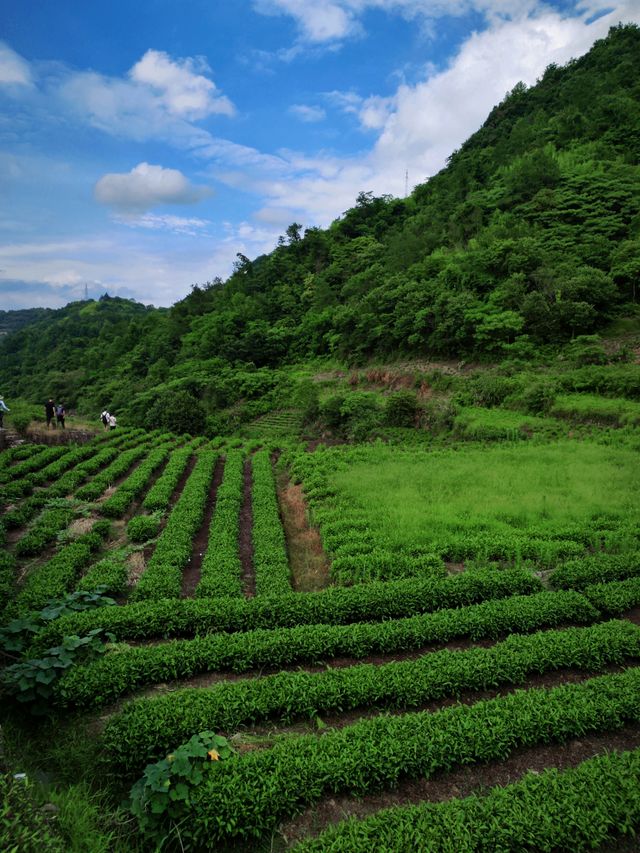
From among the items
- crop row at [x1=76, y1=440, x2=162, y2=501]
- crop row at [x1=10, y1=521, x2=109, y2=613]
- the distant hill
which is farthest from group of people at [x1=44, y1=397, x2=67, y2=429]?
the distant hill

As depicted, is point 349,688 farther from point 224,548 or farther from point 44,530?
point 44,530

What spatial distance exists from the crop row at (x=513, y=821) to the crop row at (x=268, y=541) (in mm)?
5475

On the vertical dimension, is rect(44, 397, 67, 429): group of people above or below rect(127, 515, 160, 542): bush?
above

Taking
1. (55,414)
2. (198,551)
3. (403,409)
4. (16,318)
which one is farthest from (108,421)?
(16,318)

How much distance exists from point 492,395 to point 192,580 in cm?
2165

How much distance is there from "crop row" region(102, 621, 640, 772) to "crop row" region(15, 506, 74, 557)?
757 centimetres

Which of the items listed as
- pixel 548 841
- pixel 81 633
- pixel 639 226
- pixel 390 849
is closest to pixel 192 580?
pixel 81 633

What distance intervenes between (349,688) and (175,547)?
7.30 metres

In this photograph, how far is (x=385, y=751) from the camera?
5699 mm

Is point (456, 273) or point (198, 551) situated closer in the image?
point (198, 551)

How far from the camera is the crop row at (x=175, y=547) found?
10250mm

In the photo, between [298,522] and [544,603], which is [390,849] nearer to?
[544,603]

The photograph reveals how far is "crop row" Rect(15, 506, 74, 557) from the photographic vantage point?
39.0 ft

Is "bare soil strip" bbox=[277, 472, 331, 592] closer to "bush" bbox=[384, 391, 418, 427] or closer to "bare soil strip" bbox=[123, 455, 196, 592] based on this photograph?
"bare soil strip" bbox=[123, 455, 196, 592]
